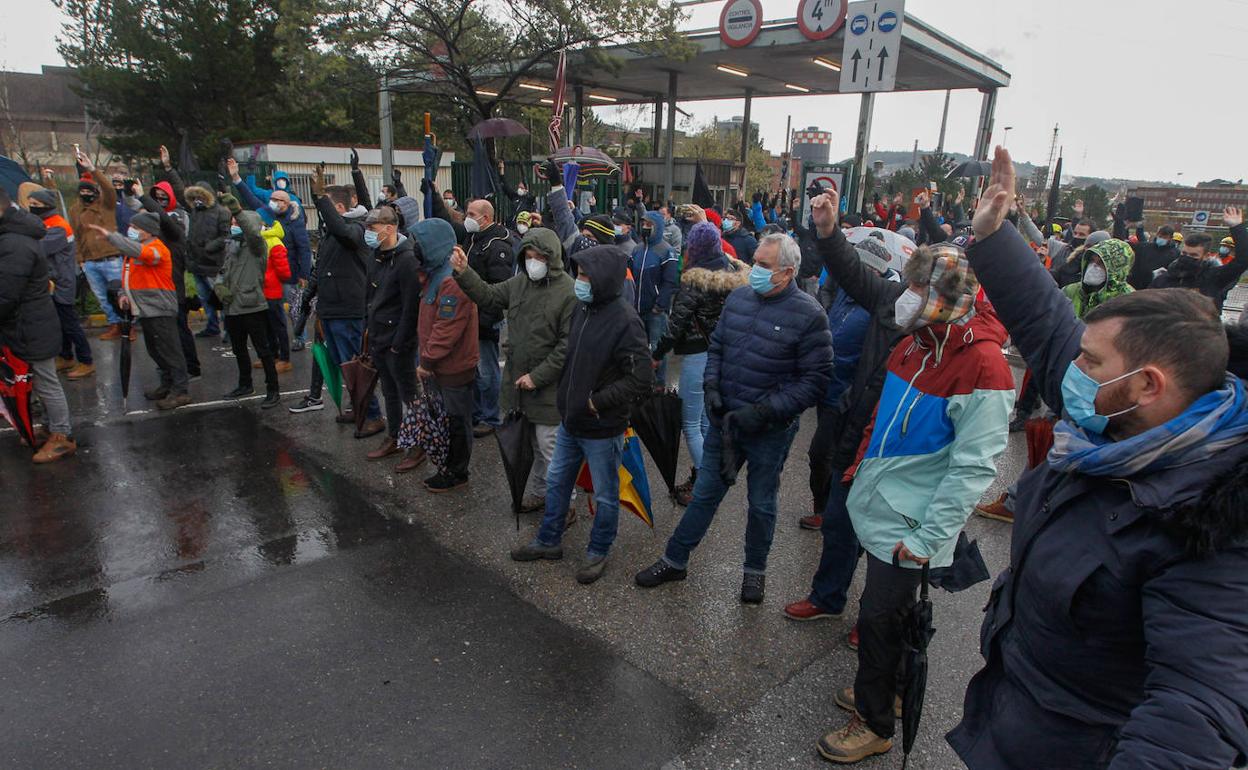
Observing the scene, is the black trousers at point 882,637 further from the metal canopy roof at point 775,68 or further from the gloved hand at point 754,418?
the metal canopy roof at point 775,68

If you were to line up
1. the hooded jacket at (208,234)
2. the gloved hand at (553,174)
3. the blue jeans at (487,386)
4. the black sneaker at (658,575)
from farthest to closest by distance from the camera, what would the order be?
the hooded jacket at (208,234)
the blue jeans at (487,386)
the gloved hand at (553,174)
the black sneaker at (658,575)

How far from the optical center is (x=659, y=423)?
14.8ft

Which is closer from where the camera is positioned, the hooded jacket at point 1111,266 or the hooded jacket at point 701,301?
the hooded jacket at point 701,301

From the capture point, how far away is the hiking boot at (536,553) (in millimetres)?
4285

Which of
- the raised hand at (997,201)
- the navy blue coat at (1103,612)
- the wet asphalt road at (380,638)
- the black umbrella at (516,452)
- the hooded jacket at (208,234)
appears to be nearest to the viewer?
the navy blue coat at (1103,612)

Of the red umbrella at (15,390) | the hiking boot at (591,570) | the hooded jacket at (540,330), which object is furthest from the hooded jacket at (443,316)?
the red umbrella at (15,390)

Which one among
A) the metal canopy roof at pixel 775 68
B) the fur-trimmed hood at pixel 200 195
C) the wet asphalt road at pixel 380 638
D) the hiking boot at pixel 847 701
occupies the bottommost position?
the wet asphalt road at pixel 380 638

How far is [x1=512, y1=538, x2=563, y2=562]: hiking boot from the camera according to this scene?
14.1 ft

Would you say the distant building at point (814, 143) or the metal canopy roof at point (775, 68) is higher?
the distant building at point (814, 143)

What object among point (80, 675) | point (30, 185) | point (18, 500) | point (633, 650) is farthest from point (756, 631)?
point (30, 185)

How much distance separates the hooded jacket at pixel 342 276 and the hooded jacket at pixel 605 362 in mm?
3073

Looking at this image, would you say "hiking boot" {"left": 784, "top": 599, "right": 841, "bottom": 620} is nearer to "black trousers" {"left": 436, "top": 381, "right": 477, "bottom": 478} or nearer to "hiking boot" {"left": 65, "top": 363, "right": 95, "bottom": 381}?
"black trousers" {"left": 436, "top": 381, "right": 477, "bottom": 478}

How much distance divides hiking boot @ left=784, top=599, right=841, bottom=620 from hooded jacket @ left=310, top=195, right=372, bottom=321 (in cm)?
450

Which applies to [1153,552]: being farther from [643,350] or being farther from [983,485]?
[643,350]
